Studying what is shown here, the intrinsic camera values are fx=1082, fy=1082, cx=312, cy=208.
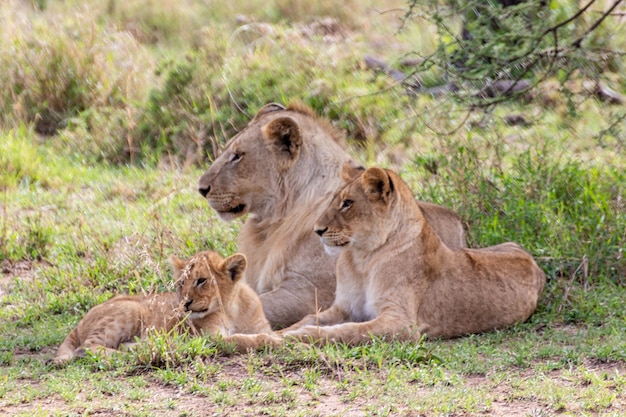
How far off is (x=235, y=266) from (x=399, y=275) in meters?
0.90

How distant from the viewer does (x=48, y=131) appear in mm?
11203

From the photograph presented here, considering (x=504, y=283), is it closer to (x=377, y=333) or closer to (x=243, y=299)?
(x=377, y=333)

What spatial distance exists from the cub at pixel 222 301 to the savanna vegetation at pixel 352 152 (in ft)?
0.48

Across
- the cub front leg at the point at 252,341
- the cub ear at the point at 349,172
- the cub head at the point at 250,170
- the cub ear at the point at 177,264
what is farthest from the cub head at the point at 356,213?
the cub head at the point at 250,170

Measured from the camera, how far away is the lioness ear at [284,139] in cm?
659

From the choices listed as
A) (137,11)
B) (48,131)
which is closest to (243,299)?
(48,131)

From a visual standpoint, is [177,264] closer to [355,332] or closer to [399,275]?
[355,332]

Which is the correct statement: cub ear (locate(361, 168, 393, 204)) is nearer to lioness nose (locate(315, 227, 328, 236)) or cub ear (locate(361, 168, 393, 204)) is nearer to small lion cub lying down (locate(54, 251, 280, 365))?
lioness nose (locate(315, 227, 328, 236))

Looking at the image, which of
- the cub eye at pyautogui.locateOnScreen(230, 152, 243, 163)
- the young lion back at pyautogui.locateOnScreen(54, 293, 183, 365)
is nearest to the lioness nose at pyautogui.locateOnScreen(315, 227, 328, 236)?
the young lion back at pyautogui.locateOnScreen(54, 293, 183, 365)

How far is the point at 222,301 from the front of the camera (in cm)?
571

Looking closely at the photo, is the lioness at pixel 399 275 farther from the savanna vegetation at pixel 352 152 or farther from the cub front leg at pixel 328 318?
the savanna vegetation at pixel 352 152

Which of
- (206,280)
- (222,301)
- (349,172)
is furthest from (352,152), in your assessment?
(206,280)

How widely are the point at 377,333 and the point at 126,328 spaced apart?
1329 mm

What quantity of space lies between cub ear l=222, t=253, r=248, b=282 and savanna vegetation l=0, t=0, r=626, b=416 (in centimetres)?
41
